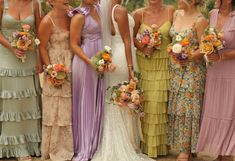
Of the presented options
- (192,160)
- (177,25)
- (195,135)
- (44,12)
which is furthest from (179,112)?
(44,12)

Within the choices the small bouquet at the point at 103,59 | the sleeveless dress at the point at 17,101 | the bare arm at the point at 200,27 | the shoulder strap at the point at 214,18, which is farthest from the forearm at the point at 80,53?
the shoulder strap at the point at 214,18

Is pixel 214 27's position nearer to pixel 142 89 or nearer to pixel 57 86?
pixel 142 89

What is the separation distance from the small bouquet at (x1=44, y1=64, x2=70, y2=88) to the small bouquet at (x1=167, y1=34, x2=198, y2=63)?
137 centimetres

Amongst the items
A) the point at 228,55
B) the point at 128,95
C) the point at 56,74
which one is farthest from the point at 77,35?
the point at 228,55

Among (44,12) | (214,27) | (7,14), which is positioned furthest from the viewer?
(44,12)

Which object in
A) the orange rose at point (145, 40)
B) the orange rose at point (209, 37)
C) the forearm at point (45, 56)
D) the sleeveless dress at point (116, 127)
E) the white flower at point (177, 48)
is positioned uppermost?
the orange rose at point (209, 37)

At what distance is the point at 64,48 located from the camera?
20.0 feet

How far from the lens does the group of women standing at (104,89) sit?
233 inches

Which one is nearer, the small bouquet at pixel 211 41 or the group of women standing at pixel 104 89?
the small bouquet at pixel 211 41

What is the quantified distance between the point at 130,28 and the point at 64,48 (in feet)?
3.03

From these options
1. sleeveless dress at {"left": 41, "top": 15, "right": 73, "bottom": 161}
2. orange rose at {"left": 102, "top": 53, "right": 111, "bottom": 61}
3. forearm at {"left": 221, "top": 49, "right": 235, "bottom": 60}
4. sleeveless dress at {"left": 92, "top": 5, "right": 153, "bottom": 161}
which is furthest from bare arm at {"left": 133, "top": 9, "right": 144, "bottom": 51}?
forearm at {"left": 221, "top": 49, "right": 235, "bottom": 60}

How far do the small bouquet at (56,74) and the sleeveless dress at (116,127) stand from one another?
1.92 feet

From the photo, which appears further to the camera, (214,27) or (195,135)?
(195,135)

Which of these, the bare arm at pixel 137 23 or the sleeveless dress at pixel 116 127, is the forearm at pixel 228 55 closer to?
the bare arm at pixel 137 23
